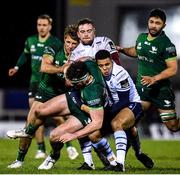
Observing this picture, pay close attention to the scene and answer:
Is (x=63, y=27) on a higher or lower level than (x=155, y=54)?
lower

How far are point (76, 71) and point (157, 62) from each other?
2.12 metres

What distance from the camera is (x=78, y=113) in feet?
48.8

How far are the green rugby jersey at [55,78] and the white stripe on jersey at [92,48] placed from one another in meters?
0.63

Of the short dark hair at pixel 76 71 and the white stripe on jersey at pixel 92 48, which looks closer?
the short dark hair at pixel 76 71

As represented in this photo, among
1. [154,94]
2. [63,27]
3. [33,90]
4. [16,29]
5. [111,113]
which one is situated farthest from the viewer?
[16,29]

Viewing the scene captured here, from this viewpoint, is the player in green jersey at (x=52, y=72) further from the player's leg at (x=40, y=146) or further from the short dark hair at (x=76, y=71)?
the player's leg at (x=40, y=146)

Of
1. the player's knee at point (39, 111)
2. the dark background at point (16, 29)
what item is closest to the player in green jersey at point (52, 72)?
the player's knee at point (39, 111)

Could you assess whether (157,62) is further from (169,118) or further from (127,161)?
(127,161)

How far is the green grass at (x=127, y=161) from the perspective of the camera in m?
14.9

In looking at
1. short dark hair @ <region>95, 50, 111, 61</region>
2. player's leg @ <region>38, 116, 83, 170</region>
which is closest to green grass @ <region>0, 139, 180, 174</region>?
player's leg @ <region>38, 116, 83, 170</region>

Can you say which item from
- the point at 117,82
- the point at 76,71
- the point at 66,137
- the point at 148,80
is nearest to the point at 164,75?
the point at 148,80

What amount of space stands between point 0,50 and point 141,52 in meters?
11.5

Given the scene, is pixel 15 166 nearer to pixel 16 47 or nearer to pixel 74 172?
pixel 74 172

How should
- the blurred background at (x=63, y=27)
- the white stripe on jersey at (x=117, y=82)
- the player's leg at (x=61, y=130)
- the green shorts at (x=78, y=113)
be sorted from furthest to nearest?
the blurred background at (x=63, y=27), the white stripe on jersey at (x=117, y=82), the green shorts at (x=78, y=113), the player's leg at (x=61, y=130)
